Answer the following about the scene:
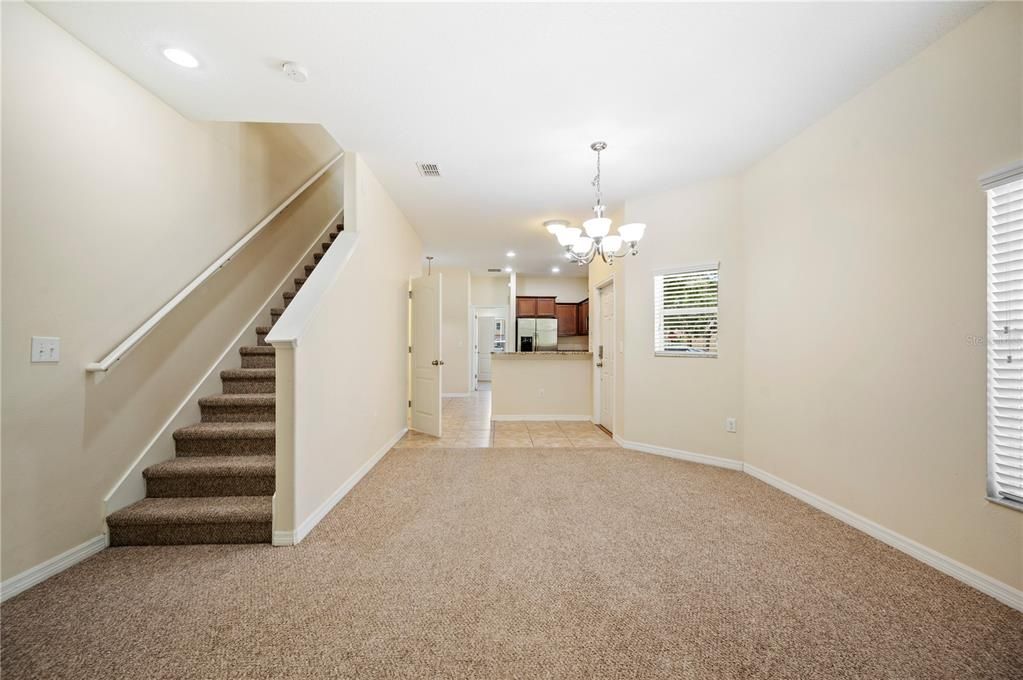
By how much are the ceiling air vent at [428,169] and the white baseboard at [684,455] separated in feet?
11.1

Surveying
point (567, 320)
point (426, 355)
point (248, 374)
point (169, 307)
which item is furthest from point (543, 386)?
point (169, 307)

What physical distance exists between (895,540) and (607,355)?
133 inches

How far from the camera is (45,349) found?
1.88m

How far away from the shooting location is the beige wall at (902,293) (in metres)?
1.89

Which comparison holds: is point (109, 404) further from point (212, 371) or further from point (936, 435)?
point (936, 435)

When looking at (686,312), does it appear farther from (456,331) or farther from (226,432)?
(456,331)

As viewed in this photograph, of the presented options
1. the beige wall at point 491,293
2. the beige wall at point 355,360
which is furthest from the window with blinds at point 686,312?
the beige wall at point 491,293

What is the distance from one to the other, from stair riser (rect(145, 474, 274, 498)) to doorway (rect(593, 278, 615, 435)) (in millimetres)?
3686

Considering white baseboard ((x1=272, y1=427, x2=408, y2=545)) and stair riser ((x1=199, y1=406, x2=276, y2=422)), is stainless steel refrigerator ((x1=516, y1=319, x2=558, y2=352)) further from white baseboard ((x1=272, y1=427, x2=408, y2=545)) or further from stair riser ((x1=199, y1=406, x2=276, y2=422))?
stair riser ((x1=199, y1=406, x2=276, y2=422))

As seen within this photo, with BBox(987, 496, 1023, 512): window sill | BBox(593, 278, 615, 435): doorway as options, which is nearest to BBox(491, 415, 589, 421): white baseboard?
BBox(593, 278, 615, 435): doorway

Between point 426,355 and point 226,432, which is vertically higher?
point 426,355

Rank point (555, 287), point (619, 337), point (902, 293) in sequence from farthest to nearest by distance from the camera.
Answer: point (555, 287), point (619, 337), point (902, 293)

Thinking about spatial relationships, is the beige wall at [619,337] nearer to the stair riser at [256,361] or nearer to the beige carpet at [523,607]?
the beige carpet at [523,607]

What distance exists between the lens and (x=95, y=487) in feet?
7.07
